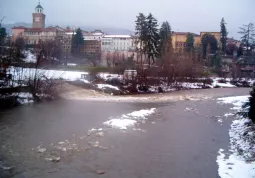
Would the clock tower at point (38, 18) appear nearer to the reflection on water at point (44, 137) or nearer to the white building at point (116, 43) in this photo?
the white building at point (116, 43)

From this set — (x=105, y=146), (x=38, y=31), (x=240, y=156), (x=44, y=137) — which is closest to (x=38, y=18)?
(x=38, y=31)

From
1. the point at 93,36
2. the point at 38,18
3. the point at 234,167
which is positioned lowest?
the point at 234,167

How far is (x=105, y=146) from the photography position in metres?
10.7

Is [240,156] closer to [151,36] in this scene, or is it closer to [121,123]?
[121,123]

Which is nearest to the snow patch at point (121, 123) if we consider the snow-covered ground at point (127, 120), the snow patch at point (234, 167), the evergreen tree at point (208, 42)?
the snow-covered ground at point (127, 120)

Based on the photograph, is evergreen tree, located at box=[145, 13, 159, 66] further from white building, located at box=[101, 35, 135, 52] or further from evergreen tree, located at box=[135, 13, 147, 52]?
white building, located at box=[101, 35, 135, 52]

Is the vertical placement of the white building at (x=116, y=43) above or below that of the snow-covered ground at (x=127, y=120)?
above

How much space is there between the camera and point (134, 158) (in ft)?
31.0

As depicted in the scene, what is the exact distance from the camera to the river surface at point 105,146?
829 centimetres

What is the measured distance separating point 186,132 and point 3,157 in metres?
8.38

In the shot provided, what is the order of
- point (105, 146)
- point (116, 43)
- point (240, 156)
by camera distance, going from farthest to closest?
point (116, 43)
point (105, 146)
point (240, 156)

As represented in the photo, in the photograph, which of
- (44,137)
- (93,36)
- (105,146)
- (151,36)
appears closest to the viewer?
(105,146)

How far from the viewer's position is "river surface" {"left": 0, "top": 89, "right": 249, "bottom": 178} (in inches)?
326

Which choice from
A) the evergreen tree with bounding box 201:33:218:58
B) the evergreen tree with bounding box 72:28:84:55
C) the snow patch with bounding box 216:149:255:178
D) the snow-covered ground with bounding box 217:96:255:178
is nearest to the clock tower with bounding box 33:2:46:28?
the evergreen tree with bounding box 72:28:84:55
